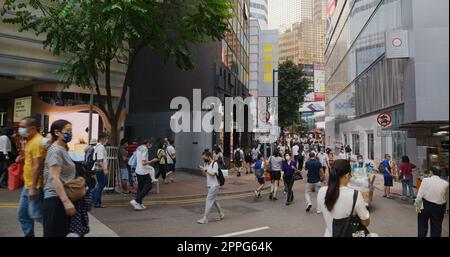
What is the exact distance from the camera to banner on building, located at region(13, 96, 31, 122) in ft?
48.9

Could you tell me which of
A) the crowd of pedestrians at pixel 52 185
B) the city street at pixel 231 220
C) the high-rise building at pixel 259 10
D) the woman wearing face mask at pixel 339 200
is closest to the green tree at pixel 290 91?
the city street at pixel 231 220

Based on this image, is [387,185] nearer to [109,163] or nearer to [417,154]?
A: [417,154]

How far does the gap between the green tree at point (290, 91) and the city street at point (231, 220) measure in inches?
999

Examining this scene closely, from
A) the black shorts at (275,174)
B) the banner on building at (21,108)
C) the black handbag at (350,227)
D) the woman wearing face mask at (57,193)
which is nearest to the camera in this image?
the black handbag at (350,227)

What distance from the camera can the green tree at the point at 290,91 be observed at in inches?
1380

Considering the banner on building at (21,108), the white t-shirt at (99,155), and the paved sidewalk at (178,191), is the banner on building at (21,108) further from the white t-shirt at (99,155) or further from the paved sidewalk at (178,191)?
the white t-shirt at (99,155)

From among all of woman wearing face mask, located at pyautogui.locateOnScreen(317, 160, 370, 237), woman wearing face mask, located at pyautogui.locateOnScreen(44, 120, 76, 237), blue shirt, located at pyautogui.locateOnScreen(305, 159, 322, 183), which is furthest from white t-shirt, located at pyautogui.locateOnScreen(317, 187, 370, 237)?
blue shirt, located at pyautogui.locateOnScreen(305, 159, 322, 183)

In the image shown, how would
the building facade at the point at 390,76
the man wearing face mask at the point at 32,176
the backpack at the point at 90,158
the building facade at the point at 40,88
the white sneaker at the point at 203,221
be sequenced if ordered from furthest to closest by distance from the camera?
the building facade at the point at 40,88, the building facade at the point at 390,76, the backpack at the point at 90,158, the white sneaker at the point at 203,221, the man wearing face mask at the point at 32,176

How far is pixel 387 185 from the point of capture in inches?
454

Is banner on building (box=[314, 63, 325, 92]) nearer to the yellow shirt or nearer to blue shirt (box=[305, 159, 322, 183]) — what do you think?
blue shirt (box=[305, 159, 322, 183])

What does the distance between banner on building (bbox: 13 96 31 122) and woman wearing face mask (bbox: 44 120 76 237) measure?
1280 centimetres

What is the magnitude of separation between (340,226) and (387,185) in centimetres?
971

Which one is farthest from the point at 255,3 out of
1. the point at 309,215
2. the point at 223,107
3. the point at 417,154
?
the point at 309,215

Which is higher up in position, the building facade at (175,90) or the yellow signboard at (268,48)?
the yellow signboard at (268,48)
